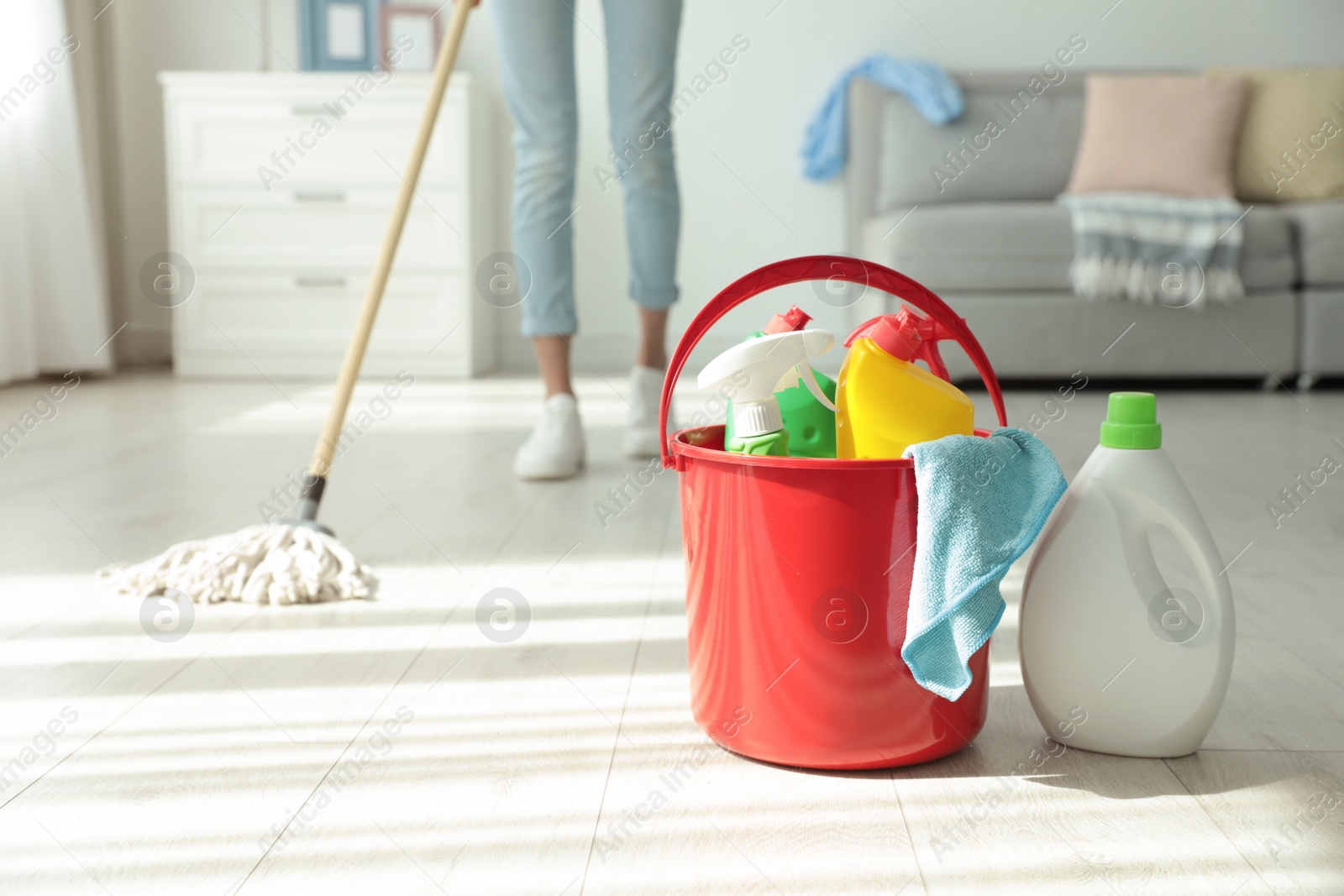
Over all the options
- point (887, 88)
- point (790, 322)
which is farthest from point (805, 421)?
point (887, 88)

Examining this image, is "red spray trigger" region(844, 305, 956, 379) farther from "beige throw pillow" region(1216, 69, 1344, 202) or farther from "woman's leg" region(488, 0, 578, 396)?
"beige throw pillow" region(1216, 69, 1344, 202)

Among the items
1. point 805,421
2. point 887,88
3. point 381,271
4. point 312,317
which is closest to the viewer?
point 805,421

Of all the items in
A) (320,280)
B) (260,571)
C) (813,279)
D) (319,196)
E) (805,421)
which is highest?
(813,279)

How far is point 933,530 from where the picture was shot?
2.13 feet

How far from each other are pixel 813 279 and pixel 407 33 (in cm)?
278

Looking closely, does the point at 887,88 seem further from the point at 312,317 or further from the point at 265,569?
the point at 265,569

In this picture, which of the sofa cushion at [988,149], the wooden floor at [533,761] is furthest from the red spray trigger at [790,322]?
the sofa cushion at [988,149]

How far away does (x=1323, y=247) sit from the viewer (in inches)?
102

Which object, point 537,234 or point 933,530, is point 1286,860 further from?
point 537,234

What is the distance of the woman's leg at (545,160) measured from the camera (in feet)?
5.03

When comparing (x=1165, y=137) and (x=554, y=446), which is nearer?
(x=554, y=446)

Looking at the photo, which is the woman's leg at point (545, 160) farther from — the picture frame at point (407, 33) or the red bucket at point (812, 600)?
the picture frame at point (407, 33)

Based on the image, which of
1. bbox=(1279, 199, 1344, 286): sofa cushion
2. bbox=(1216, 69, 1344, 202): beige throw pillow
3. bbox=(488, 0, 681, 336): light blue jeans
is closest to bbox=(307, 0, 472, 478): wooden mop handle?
bbox=(488, 0, 681, 336): light blue jeans

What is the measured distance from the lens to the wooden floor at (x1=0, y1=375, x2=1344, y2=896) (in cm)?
58
